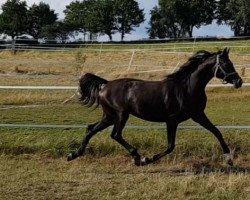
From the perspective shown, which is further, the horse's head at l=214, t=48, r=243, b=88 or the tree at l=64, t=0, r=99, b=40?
the tree at l=64, t=0, r=99, b=40

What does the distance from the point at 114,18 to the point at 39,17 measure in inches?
509

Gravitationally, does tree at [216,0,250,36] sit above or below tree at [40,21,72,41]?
above

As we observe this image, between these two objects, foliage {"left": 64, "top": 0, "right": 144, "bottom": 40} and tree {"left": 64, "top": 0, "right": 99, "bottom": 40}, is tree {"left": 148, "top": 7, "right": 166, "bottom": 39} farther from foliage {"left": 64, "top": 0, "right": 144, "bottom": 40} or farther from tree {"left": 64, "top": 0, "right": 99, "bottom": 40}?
tree {"left": 64, "top": 0, "right": 99, "bottom": 40}

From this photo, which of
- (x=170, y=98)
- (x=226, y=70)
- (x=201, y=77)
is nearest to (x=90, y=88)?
(x=170, y=98)

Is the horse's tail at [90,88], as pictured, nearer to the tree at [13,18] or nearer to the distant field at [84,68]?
the distant field at [84,68]

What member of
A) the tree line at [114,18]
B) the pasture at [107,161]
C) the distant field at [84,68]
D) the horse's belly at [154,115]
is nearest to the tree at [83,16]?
the tree line at [114,18]

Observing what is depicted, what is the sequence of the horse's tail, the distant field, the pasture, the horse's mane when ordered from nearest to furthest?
the pasture
the horse's mane
the horse's tail
the distant field

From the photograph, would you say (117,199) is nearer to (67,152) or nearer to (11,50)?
(67,152)

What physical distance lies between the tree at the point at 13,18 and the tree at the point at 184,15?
21.9m

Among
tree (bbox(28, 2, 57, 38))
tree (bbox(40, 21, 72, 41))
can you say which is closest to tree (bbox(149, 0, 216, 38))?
tree (bbox(40, 21, 72, 41))

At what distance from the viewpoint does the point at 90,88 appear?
8.12 meters

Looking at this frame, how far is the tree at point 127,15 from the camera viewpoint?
93938mm

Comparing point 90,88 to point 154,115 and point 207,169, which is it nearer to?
point 154,115

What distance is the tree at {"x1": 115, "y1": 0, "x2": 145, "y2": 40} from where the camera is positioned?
308 feet
